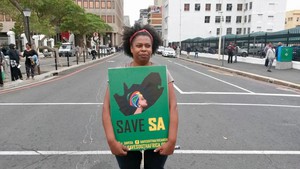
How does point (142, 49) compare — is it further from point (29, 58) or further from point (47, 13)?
point (47, 13)

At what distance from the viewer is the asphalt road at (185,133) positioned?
3.98m

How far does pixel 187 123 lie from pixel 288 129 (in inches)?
83.6

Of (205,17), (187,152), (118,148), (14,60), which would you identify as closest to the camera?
(118,148)

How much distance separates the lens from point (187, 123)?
5.84m

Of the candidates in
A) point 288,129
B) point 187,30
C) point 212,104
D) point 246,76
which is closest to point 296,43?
point 246,76

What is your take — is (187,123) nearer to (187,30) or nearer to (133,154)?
(133,154)

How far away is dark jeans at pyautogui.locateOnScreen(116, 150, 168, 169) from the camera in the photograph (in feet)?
7.90

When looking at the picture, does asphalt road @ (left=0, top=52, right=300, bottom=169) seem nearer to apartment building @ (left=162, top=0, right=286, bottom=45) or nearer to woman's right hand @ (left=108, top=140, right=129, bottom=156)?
woman's right hand @ (left=108, top=140, right=129, bottom=156)

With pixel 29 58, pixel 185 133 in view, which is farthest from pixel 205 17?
pixel 185 133

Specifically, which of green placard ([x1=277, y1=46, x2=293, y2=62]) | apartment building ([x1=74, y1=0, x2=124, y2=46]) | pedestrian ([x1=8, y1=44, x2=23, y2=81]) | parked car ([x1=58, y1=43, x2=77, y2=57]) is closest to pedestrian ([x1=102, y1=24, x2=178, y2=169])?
pedestrian ([x1=8, y1=44, x2=23, y2=81])

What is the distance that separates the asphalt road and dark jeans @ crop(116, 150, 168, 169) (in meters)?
1.42

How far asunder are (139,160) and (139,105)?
21.8 inches

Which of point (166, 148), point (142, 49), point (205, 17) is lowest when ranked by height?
point (166, 148)

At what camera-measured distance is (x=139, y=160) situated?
244 centimetres
